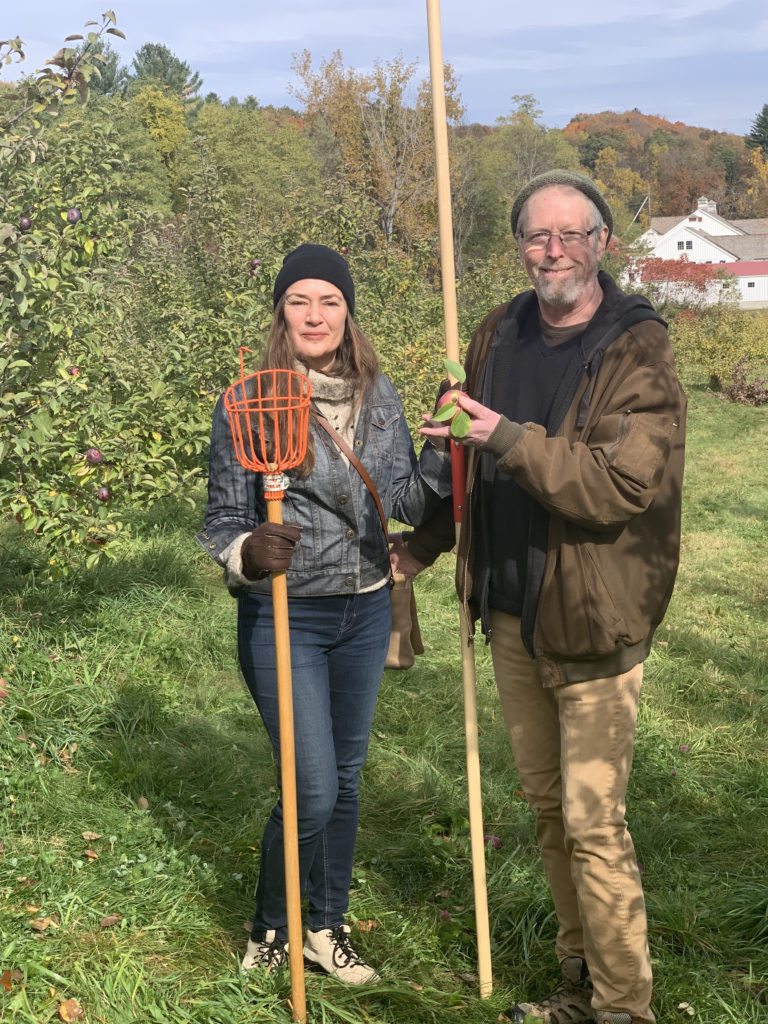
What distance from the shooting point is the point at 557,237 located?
2.68 meters

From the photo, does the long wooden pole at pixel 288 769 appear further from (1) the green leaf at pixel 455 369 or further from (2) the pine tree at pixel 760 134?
(2) the pine tree at pixel 760 134

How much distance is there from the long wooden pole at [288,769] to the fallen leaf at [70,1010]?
2.13ft

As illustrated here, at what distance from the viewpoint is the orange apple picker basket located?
8.66 feet

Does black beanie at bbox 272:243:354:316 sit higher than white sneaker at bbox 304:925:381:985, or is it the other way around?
black beanie at bbox 272:243:354:316

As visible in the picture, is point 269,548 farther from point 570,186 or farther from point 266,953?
point 266,953

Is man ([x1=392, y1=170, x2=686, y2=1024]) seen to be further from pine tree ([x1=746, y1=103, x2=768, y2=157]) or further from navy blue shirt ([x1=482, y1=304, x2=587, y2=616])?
pine tree ([x1=746, y1=103, x2=768, y2=157])

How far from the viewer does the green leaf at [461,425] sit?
2.55 metres

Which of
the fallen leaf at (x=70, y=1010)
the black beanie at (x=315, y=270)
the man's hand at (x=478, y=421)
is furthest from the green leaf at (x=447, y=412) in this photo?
the fallen leaf at (x=70, y=1010)

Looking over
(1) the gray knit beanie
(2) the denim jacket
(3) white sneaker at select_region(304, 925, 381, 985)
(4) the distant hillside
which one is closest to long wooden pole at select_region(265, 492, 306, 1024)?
(2) the denim jacket

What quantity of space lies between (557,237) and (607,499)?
2.28ft

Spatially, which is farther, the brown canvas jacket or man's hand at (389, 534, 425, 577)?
man's hand at (389, 534, 425, 577)

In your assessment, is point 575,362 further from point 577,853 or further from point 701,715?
point 701,715

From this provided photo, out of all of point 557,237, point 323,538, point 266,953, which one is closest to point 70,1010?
point 266,953

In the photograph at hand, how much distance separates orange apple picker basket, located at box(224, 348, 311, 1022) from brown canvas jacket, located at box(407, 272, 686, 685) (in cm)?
53
